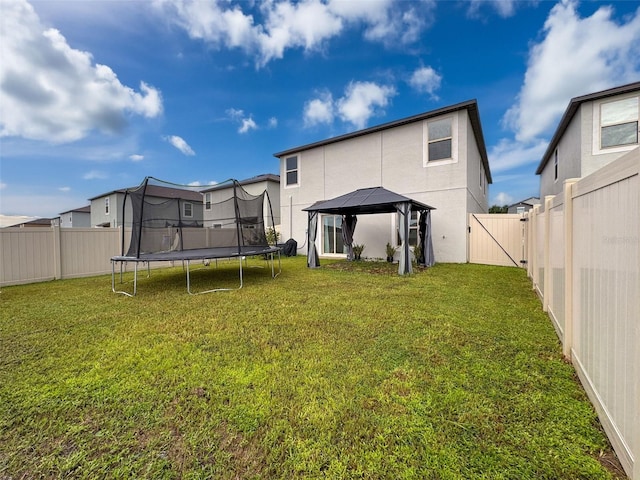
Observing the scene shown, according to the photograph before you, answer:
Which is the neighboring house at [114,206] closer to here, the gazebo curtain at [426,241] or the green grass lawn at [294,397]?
the gazebo curtain at [426,241]

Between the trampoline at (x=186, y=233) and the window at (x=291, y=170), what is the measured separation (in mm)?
4547

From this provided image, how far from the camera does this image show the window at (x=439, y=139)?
29.3 feet

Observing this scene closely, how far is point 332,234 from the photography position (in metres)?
11.7

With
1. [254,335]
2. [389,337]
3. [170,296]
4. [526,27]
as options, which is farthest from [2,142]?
[526,27]

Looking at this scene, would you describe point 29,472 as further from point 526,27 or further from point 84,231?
point 526,27

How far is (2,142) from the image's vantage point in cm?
1152

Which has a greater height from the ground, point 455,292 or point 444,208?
point 444,208

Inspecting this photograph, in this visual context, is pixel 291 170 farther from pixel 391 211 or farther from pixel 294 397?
pixel 294 397

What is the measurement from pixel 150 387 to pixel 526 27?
1263 cm

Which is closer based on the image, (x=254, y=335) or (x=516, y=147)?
(x=254, y=335)

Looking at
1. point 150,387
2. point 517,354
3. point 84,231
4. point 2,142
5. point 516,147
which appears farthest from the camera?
point 516,147

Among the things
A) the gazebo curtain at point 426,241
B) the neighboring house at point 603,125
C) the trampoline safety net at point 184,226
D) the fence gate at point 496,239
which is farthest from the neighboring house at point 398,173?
the trampoline safety net at point 184,226

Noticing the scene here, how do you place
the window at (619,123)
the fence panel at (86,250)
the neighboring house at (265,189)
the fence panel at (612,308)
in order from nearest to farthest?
the fence panel at (612,308)
the fence panel at (86,250)
the window at (619,123)
the neighboring house at (265,189)

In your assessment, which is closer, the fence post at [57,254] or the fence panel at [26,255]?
the fence panel at [26,255]
